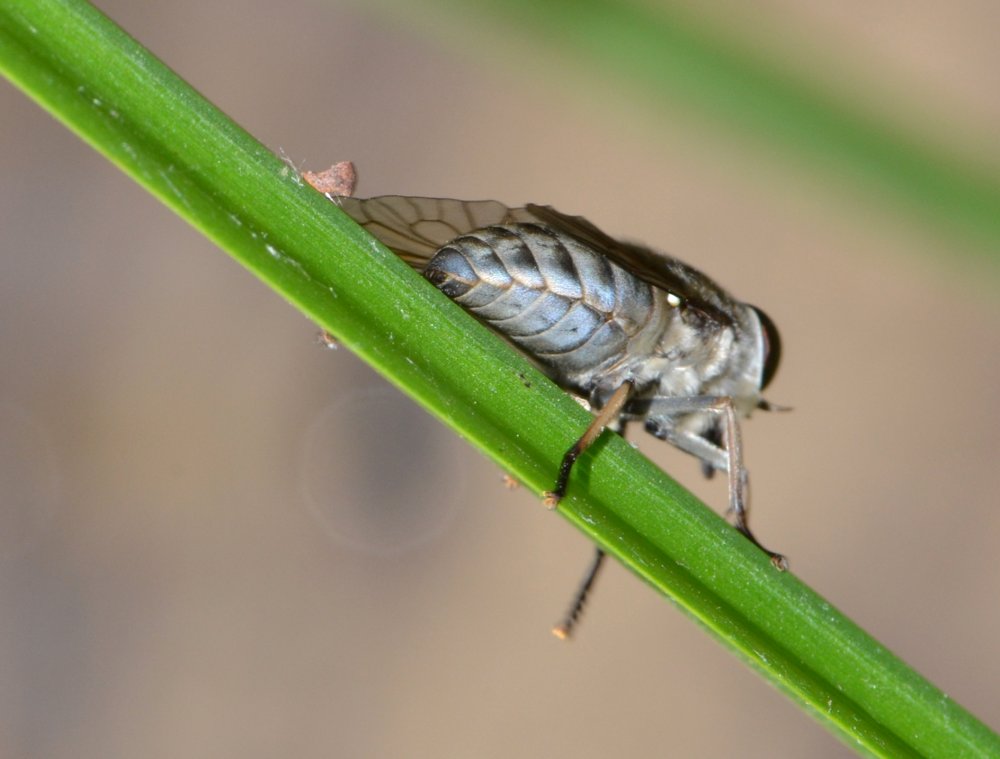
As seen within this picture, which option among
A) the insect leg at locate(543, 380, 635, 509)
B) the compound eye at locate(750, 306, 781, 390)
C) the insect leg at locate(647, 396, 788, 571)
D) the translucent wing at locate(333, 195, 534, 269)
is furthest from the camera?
the compound eye at locate(750, 306, 781, 390)

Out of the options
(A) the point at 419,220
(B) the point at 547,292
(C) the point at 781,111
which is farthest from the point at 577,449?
(C) the point at 781,111

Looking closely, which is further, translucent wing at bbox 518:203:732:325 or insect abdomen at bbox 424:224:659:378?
translucent wing at bbox 518:203:732:325

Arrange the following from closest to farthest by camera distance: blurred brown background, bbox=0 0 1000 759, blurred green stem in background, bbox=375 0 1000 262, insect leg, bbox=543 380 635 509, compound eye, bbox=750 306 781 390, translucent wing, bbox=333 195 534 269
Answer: insect leg, bbox=543 380 635 509 < translucent wing, bbox=333 195 534 269 < compound eye, bbox=750 306 781 390 < blurred green stem in background, bbox=375 0 1000 262 < blurred brown background, bbox=0 0 1000 759

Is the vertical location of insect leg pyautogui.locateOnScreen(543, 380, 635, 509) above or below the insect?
below

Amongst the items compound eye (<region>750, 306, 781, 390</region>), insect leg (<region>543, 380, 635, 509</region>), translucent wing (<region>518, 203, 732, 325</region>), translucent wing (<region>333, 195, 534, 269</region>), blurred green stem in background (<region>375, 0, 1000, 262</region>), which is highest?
blurred green stem in background (<region>375, 0, 1000, 262</region>)

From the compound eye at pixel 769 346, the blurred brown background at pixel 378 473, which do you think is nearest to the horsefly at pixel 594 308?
the compound eye at pixel 769 346

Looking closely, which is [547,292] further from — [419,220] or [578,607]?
[578,607]

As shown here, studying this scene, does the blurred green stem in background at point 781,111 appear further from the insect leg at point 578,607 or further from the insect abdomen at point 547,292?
the insect leg at point 578,607

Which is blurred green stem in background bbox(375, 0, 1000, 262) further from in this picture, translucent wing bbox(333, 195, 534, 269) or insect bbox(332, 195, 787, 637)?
translucent wing bbox(333, 195, 534, 269)

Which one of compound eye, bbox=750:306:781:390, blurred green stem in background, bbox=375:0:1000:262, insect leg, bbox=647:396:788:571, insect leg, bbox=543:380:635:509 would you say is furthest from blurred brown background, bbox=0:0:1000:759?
insect leg, bbox=543:380:635:509
